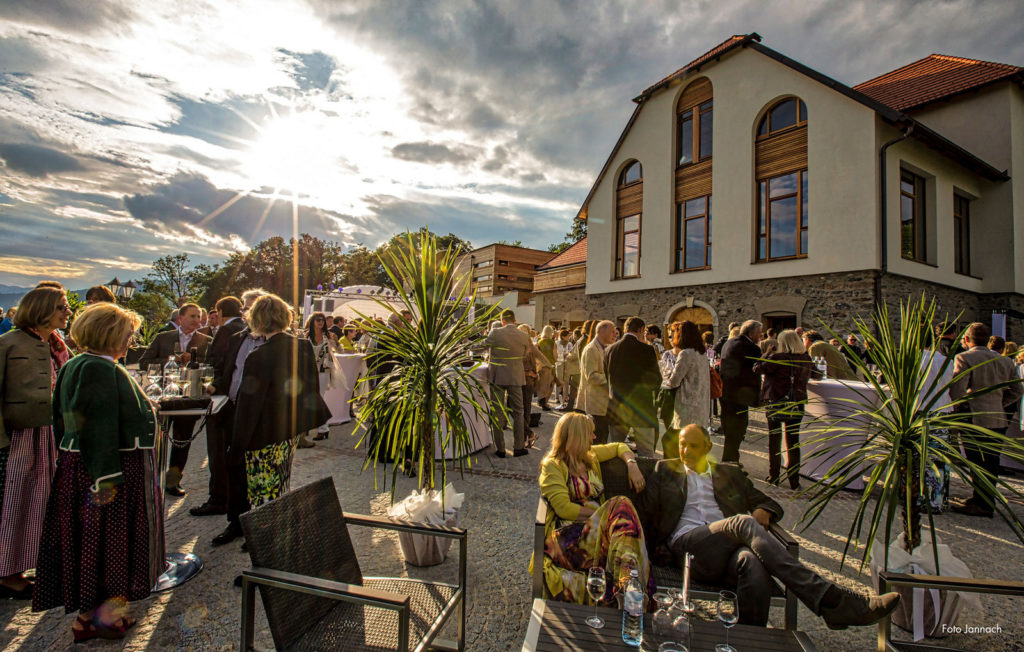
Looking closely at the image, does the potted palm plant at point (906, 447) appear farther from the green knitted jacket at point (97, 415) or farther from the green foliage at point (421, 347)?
the green knitted jacket at point (97, 415)

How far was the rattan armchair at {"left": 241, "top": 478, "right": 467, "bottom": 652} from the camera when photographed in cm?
185

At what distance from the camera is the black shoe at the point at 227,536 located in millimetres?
3604

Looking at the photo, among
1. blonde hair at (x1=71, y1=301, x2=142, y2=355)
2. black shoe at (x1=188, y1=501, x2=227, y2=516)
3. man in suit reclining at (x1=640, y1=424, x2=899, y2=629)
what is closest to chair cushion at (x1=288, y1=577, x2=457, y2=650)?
man in suit reclining at (x1=640, y1=424, x2=899, y2=629)

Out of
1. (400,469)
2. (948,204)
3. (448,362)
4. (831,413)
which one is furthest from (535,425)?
(948,204)

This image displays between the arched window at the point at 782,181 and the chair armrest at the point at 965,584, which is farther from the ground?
the arched window at the point at 782,181

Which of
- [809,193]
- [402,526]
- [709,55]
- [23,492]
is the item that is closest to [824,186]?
[809,193]

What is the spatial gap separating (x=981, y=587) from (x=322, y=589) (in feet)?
9.31

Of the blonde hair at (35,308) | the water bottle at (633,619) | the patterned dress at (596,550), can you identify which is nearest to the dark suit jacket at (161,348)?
the blonde hair at (35,308)

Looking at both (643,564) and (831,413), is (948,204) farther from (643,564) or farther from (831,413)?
(643,564)

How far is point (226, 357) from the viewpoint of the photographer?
4.14m

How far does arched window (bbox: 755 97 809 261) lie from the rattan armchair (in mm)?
12915

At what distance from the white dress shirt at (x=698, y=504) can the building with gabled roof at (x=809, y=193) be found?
9406mm

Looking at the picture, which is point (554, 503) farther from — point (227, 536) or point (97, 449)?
point (227, 536)

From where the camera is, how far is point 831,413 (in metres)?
5.23
